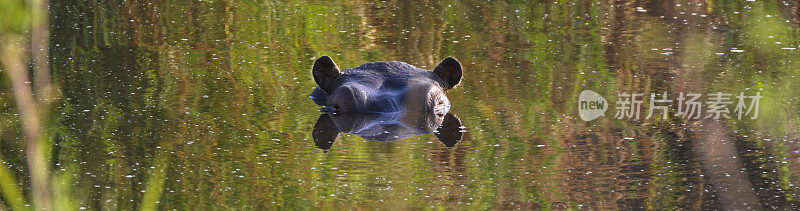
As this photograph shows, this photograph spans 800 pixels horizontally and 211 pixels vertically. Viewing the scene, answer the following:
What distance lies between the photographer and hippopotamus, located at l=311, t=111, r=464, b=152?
602 cm

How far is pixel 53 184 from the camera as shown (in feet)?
16.0

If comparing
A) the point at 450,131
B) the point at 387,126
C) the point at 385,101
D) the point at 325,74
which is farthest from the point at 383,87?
the point at 450,131

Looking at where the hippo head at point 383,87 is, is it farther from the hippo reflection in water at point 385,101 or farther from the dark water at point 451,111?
the dark water at point 451,111

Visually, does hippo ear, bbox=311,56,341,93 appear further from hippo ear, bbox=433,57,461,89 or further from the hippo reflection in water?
hippo ear, bbox=433,57,461,89

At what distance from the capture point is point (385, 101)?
675 cm

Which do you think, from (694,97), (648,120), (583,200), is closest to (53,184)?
(583,200)

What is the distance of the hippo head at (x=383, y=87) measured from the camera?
6.74 metres

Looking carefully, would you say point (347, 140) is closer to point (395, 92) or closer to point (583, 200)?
point (395, 92)

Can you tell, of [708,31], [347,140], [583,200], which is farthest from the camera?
[708,31]

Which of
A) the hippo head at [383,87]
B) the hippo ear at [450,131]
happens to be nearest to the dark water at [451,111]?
the hippo ear at [450,131]

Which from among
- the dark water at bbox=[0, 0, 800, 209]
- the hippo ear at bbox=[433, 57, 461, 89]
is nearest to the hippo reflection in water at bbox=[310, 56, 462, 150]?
the hippo ear at bbox=[433, 57, 461, 89]

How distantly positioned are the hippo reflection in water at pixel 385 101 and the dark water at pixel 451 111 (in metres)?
0.12

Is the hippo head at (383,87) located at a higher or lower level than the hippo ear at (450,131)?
higher

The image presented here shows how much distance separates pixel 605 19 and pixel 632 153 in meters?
5.81
